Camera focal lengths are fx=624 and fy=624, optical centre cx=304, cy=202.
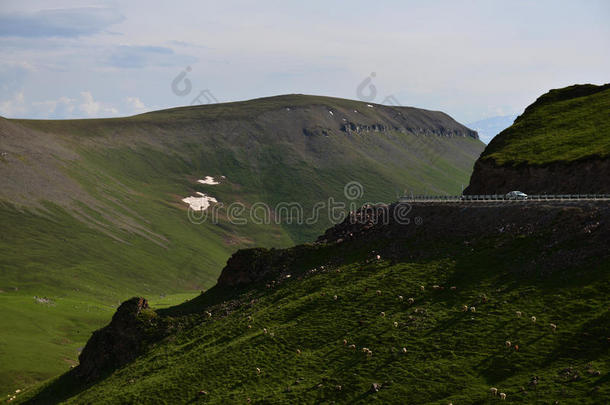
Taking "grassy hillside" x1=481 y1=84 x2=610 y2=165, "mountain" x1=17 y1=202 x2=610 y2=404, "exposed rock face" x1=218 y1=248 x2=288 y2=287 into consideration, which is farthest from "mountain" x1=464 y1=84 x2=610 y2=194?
"exposed rock face" x1=218 y1=248 x2=288 y2=287

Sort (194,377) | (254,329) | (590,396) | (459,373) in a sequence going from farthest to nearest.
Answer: (254,329) < (194,377) < (459,373) < (590,396)

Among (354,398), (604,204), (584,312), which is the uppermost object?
(604,204)

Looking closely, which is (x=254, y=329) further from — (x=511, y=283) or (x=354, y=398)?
(x=511, y=283)

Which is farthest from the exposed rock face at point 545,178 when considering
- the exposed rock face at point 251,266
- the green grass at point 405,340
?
the exposed rock face at point 251,266

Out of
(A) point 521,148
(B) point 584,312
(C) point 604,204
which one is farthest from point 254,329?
(A) point 521,148

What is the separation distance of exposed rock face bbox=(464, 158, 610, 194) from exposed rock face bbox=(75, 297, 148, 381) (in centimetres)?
5985

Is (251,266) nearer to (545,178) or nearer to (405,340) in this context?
(405,340)

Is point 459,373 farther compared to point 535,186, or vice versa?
Answer: point 535,186

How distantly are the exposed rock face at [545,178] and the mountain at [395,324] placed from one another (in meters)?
20.5

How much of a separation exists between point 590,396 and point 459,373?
34.3 feet

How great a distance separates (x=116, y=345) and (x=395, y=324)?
42.4m

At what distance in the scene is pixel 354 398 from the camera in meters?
51.3

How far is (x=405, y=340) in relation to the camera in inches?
2253

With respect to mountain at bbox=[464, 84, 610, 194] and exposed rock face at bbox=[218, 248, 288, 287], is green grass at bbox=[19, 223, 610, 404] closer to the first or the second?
exposed rock face at bbox=[218, 248, 288, 287]
